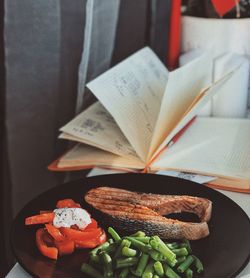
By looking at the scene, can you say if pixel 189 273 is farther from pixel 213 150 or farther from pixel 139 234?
pixel 213 150

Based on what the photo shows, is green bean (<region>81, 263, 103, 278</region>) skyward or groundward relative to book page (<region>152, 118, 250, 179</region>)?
groundward

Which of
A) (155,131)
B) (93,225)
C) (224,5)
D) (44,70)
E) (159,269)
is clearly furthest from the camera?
(224,5)

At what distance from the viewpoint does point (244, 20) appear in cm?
118

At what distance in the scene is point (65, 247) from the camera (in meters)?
0.68

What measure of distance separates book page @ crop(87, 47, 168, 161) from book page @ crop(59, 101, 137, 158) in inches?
1.1

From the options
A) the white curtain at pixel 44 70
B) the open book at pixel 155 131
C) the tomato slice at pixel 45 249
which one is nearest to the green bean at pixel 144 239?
the tomato slice at pixel 45 249

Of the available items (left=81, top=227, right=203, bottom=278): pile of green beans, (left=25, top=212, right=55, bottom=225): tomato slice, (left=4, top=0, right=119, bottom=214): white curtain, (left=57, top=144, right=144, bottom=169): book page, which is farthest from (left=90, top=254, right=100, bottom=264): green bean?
(left=4, top=0, right=119, bottom=214): white curtain

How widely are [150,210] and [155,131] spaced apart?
0.21 meters

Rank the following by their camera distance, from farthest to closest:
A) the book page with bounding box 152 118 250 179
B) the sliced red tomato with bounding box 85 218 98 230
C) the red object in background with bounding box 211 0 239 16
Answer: the red object in background with bounding box 211 0 239 16
the book page with bounding box 152 118 250 179
the sliced red tomato with bounding box 85 218 98 230

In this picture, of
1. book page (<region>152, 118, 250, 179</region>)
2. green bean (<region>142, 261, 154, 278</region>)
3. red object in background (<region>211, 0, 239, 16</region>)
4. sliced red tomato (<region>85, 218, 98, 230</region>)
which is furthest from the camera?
red object in background (<region>211, 0, 239, 16</region>)

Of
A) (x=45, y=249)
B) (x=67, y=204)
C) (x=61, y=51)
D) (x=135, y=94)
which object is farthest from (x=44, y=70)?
(x=45, y=249)

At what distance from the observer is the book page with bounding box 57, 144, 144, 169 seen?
0.94 m

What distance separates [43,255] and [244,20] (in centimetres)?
74

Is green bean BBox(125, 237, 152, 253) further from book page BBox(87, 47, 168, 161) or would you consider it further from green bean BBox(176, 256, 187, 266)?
book page BBox(87, 47, 168, 161)
